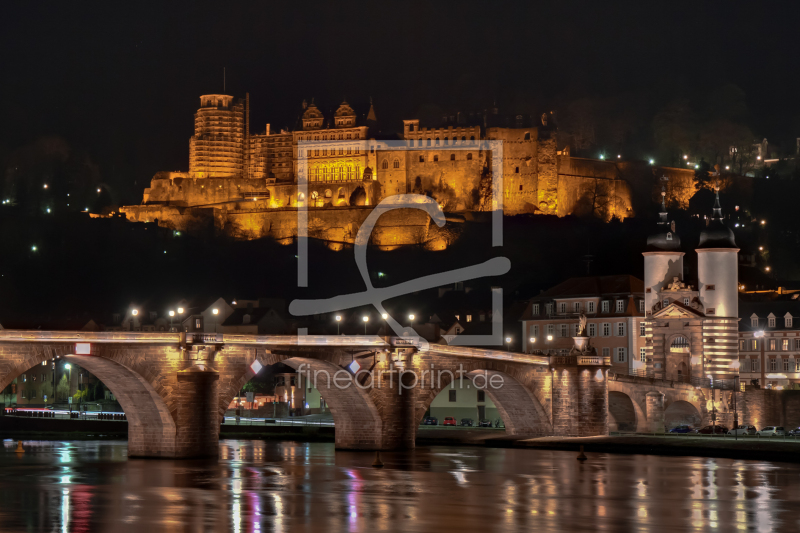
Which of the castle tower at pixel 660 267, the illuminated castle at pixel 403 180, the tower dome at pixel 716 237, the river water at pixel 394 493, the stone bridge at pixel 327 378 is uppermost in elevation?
the illuminated castle at pixel 403 180

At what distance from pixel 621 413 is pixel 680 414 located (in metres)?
3.92

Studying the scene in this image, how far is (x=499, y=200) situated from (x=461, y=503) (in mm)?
115477

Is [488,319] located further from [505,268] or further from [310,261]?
[310,261]

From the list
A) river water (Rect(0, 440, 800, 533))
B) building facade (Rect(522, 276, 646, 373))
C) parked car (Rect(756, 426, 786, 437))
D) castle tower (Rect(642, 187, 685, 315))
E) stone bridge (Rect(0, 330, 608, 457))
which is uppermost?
castle tower (Rect(642, 187, 685, 315))

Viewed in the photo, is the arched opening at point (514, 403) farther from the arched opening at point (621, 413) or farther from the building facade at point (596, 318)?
the building facade at point (596, 318)

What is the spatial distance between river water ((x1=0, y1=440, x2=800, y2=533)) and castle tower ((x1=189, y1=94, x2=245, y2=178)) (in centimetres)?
12580

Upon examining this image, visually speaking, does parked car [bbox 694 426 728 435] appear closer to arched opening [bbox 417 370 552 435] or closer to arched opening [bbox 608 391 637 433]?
arched opening [bbox 608 391 637 433]

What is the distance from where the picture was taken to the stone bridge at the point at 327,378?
2200 inches

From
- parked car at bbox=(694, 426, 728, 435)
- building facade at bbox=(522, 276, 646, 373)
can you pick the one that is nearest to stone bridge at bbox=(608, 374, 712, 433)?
parked car at bbox=(694, 426, 728, 435)

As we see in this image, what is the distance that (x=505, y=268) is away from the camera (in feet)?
467

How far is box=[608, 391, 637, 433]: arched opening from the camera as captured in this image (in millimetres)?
90062

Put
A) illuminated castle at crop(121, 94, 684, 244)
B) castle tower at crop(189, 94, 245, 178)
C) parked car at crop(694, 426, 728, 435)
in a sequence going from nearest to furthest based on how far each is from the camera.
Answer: parked car at crop(694, 426, 728, 435)
illuminated castle at crop(121, 94, 684, 244)
castle tower at crop(189, 94, 245, 178)

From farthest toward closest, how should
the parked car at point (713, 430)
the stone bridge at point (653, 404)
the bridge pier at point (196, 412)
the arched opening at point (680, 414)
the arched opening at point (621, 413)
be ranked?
the arched opening at point (621, 413) < the arched opening at point (680, 414) < the stone bridge at point (653, 404) < the parked car at point (713, 430) < the bridge pier at point (196, 412)

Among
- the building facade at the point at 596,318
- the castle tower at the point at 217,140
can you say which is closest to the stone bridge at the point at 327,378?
the building facade at the point at 596,318
